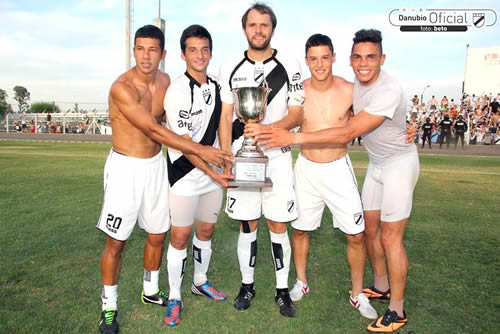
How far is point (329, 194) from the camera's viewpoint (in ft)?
13.9

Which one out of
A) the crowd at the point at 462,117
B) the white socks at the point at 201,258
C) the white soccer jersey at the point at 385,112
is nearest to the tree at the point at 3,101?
the crowd at the point at 462,117

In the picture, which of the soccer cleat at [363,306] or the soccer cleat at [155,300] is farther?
the soccer cleat at [155,300]

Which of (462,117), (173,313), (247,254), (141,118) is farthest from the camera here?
(462,117)

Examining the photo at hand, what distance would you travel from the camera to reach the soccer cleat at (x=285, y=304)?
4.04 m

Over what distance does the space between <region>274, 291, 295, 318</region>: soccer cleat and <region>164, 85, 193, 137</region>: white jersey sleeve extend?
1943 mm

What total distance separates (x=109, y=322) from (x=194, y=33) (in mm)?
2761

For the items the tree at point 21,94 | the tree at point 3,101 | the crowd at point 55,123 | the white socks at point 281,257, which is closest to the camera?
the white socks at point 281,257

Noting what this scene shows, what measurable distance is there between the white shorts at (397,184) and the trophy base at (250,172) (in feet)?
3.82

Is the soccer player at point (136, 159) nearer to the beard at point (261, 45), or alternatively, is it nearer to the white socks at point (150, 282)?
the white socks at point (150, 282)

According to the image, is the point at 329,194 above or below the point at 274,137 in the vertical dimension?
below

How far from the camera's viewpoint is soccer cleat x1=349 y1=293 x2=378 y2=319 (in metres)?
4.07

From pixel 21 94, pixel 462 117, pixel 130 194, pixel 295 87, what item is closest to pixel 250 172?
pixel 295 87

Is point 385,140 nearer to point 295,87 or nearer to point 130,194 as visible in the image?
point 295,87

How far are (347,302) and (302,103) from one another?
85.4 inches
